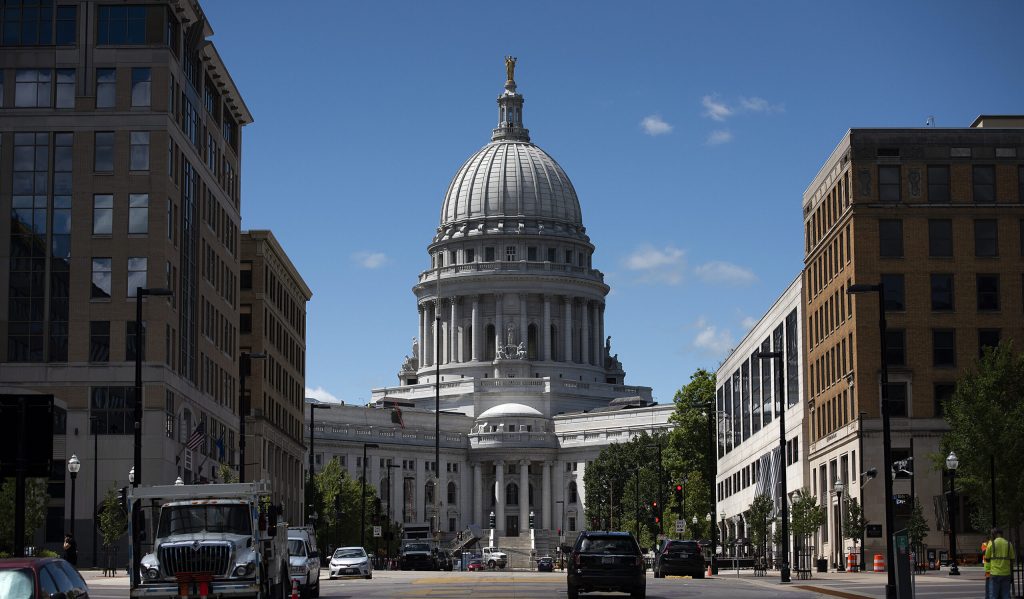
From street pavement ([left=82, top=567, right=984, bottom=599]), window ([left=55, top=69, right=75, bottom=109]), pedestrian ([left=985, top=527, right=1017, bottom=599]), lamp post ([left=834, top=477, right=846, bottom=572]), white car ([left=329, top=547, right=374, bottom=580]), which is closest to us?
pedestrian ([left=985, top=527, right=1017, bottom=599])

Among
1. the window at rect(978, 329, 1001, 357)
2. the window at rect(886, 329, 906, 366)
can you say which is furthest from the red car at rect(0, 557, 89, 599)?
the window at rect(978, 329, 1001, 357)

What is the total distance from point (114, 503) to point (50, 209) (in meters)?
16.3

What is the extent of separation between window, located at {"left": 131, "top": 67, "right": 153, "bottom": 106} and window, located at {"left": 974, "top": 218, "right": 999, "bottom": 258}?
4187 centimetres

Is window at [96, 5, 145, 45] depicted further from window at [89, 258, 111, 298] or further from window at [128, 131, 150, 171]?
window at [89, 258, 111, 298]

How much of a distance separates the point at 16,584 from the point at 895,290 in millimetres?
67549

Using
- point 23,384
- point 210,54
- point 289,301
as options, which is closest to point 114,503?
point 23,384

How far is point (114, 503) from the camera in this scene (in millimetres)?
83125

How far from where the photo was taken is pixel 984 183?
288 feet

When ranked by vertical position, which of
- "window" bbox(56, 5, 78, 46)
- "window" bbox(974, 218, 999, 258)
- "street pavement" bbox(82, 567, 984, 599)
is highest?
"window" bbox(56, 5, 78, 46)

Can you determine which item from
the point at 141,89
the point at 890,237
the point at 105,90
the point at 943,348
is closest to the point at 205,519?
the point at 141,89

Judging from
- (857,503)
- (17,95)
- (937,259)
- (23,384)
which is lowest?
(857,503)

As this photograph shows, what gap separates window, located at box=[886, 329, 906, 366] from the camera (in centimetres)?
8719

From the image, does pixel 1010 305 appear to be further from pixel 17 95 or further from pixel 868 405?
pixel 17 95

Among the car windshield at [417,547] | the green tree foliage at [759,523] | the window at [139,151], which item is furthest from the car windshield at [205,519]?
the car windshield at [417,547]
